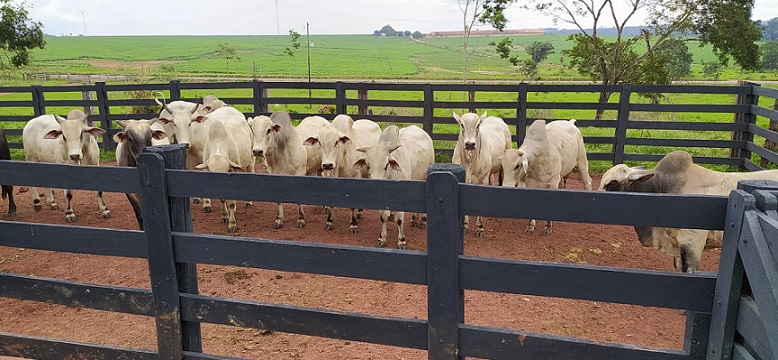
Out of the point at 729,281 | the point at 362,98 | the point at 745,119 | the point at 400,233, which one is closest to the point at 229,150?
the point at 400,233

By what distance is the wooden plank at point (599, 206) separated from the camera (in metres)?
2.38

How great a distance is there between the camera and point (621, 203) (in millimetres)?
2477

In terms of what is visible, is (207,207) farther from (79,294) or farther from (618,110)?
(618,110)

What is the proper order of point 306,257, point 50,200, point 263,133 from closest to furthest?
point 306,257 → point 263,133 → point 50,200

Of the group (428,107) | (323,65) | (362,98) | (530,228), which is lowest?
(530,228)

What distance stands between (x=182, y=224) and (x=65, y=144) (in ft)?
22.5

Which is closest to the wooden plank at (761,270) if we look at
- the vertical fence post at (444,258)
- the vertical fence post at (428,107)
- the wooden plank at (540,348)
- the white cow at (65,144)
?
the wooden plank at (540,348)

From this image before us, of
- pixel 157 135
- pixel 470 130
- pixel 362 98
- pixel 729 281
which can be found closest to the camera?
pixel 729 281

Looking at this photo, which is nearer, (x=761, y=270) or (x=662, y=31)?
(x=761, y=270)

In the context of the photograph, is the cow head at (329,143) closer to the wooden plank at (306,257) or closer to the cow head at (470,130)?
the cow head at (470,130)

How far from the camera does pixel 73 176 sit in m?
3.33

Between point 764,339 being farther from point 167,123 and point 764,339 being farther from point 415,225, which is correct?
point 167,123

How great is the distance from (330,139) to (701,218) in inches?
240

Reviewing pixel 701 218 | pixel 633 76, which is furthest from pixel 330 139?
pixel 633 76
